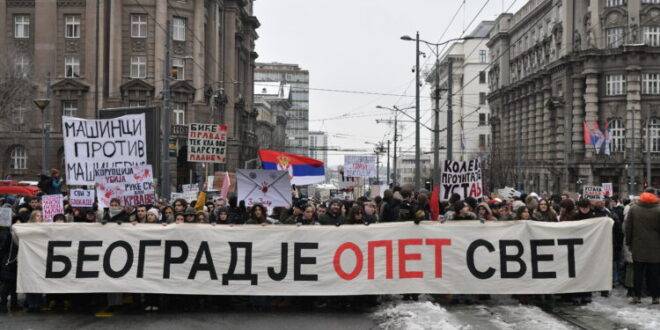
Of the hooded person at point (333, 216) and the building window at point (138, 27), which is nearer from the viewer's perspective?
the hooded person at point (333, 216)

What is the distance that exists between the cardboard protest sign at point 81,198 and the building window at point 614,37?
50562 millimetres

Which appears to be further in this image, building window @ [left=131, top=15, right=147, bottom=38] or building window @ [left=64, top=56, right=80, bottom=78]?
building window @ [left=131, top=15, right=147, bottom=38]

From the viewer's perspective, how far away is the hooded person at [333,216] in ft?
39.9

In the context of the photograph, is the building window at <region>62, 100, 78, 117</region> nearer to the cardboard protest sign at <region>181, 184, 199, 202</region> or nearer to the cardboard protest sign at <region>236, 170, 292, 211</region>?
the cardboard protest sign at <region>181, 184, 199, 202</region>

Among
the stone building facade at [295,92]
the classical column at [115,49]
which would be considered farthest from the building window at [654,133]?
the stone building facade at [295,92]

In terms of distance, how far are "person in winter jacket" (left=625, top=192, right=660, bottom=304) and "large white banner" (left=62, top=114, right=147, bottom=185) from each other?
806 centimetres

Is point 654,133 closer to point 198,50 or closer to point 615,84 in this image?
point 615,84

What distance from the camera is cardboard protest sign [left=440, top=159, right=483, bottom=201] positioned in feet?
54.5

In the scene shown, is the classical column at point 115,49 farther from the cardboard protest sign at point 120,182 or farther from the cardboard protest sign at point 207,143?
the cardboard protest sign at point 120,182

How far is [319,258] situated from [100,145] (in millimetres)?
4644

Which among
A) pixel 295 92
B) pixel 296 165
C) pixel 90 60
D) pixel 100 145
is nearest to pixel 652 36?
pixel 90 60

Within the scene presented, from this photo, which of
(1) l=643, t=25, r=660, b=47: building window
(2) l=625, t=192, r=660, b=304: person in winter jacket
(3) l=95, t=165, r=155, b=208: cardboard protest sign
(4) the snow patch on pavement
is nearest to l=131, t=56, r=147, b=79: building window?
(1) l=643, t=25, r=660, b=47: building window

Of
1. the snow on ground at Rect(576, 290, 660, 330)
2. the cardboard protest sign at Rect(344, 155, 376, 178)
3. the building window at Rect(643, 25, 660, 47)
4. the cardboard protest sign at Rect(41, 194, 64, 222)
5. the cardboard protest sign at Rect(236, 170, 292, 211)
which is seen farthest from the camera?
the building window at Rect(643, 25, 660, 47)

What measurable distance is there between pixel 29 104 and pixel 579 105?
40.3 m
